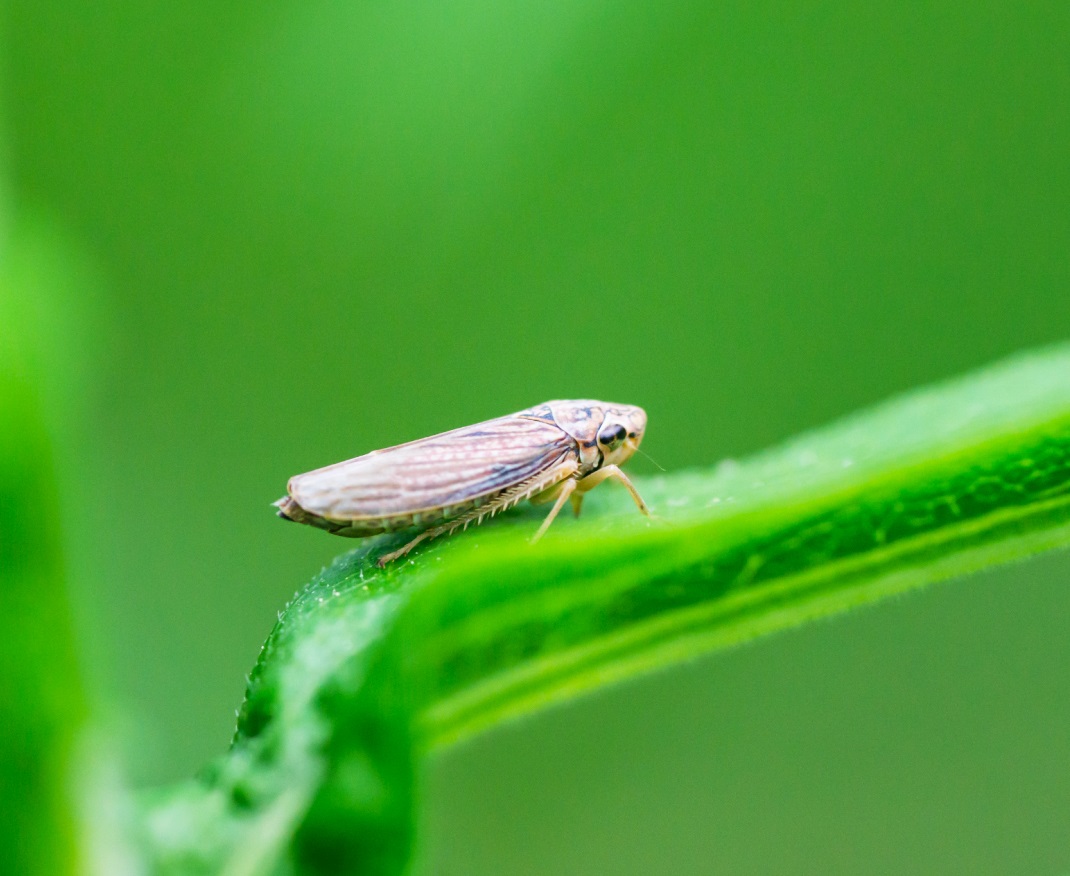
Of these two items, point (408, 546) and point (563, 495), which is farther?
point (563, 495)

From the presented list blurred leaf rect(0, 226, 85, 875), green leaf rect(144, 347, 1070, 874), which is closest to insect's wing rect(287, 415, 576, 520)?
green leaf rect(144, 347, 1070, 874)

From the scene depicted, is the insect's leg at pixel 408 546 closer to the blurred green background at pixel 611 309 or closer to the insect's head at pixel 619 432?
the insect's head at pixel 619 432

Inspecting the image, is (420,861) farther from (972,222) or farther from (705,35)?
(972,222)

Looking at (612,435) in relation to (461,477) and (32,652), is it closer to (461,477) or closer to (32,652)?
(461,477)

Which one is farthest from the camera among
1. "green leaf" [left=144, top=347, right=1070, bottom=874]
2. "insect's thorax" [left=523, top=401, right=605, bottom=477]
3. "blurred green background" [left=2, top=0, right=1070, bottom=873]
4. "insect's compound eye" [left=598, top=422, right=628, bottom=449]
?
"blurred green background" [left=2, top=0, right=1070, bottom=873]

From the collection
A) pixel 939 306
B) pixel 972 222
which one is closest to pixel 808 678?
pixel 939 306

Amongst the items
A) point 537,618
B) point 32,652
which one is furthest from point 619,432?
point 32,652

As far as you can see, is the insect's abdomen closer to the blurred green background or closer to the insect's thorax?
the insect's thorax
